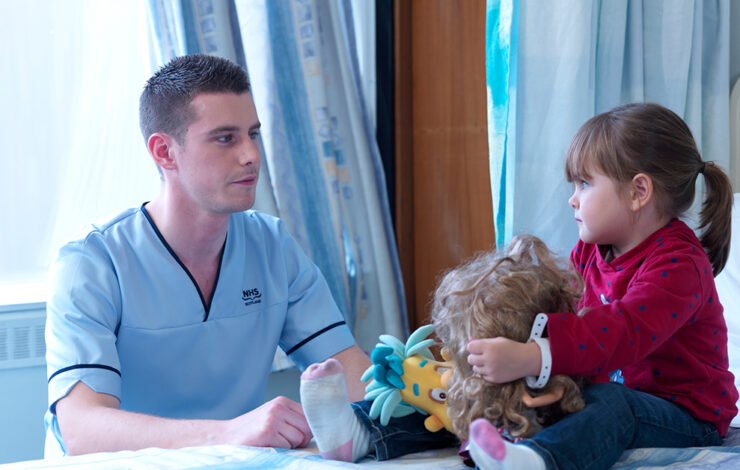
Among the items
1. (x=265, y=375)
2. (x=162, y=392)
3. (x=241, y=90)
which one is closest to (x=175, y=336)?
(x=162, y=392)

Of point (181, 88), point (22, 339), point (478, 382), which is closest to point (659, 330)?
point (478, 382)

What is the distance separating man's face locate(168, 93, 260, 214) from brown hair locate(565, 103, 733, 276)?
61cm

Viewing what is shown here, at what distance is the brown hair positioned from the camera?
113 centimetres

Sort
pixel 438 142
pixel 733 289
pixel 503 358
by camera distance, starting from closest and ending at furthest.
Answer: pixel 503 358 < pixel 733 289 < pixel 438 142

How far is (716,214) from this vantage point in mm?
1177

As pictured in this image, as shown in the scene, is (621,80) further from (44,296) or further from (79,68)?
(44,296)

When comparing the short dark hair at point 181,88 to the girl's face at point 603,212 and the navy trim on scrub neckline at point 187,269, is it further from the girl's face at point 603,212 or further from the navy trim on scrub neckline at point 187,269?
the girl's face at point 603,212

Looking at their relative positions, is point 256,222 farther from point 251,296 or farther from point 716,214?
point 716,214

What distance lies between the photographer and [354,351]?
1481 mm

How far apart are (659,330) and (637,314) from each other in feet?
0.13

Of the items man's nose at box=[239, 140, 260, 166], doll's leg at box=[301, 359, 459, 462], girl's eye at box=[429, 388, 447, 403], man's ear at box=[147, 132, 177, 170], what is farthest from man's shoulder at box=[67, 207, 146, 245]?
girl's eye at box=[429, 388, 447, 403]

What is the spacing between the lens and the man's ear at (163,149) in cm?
138

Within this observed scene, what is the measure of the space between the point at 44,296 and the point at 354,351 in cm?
104

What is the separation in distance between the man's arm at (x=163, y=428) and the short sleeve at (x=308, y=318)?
37 cm
